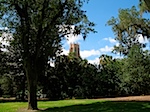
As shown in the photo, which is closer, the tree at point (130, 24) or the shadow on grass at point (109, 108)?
the shadow on grass at point (109, 108)

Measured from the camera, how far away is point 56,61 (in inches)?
1339

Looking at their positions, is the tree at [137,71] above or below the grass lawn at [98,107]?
above

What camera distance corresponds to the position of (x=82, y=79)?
106ft

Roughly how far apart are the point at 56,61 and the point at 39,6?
51.8 ft

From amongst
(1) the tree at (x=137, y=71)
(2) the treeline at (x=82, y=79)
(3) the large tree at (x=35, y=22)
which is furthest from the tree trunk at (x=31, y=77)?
(1) the tree at (x=137, y=71)

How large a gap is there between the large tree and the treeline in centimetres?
1200

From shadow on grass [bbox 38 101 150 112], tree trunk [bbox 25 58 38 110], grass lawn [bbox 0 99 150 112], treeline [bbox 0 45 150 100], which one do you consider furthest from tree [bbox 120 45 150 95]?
tree trunk [bbox 25 58 38 110]

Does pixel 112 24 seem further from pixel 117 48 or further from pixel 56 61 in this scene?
pixel 56 61

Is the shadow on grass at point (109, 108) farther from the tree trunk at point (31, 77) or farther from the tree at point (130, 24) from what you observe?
the tree at point (130, 24)

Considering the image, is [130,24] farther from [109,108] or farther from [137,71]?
[109,108]

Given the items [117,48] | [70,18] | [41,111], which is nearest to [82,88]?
[117,48]

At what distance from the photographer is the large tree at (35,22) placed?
18.2 metres

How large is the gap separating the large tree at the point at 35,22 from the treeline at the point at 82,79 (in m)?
12.0

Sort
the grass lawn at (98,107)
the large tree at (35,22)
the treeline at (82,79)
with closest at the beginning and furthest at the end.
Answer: the grass lawn at (98,107)
the large tree at (35,22)
the treeline at (82,79)
